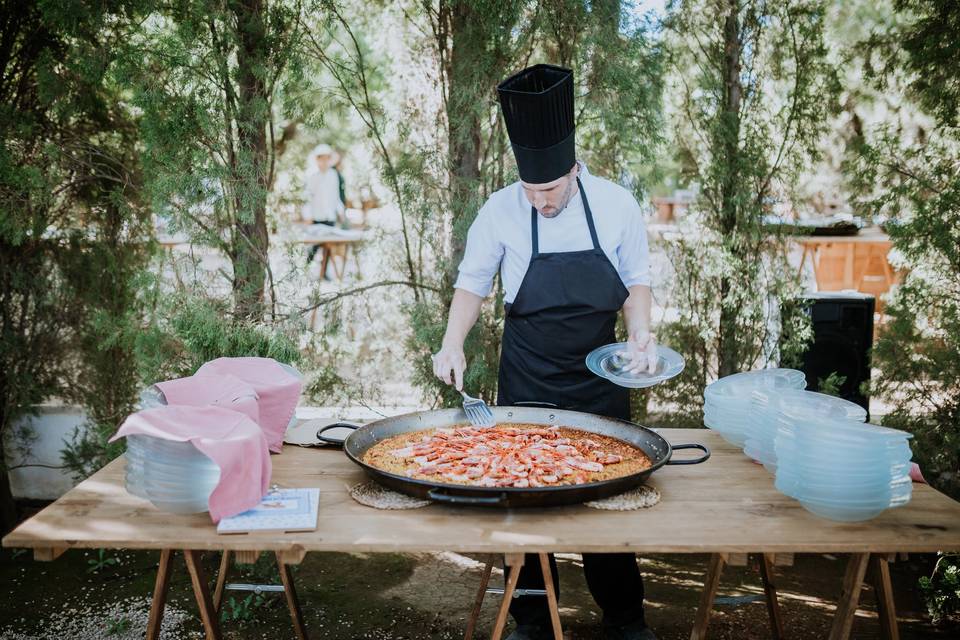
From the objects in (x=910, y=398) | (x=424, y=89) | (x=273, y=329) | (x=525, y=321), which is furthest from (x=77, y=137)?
(x=910, y=398)

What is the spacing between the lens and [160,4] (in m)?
3.63

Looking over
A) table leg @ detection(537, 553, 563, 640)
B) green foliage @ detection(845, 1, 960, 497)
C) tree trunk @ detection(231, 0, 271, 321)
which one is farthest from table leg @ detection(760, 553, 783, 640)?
tree trunk @ detection(231, 0, 271, 321)

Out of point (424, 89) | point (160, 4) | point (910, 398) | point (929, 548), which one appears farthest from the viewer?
point (424, 89)

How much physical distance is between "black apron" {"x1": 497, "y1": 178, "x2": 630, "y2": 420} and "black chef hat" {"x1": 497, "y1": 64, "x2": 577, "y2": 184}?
282 millimetres

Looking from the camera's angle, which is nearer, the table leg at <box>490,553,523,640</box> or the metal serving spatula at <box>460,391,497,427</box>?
the table leg at <box>490,553,523,640</box>

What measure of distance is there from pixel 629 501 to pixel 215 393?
1204 mm

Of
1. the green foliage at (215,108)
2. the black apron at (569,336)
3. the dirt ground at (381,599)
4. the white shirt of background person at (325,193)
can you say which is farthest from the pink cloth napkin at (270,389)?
the white shirt of background person at (325,193)

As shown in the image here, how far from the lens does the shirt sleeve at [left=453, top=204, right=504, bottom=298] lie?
9.68 feet

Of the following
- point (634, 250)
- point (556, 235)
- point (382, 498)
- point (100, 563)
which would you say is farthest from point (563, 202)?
point (100, 563)

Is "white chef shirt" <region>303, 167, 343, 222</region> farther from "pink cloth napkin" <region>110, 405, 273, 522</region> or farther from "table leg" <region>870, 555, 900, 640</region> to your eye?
"table leg" <region>870, 555, 900, 640</region>

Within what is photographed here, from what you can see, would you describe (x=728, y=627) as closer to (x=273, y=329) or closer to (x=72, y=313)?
(x=273, y=329)

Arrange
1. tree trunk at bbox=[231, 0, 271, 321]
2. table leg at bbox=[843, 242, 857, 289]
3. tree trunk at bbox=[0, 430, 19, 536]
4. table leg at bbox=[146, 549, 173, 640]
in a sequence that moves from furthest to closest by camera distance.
Result: 1. table leg at bbox=[843, 242, 857, 289]
2. tree trunk at bbox=[0, 430, 19, 536]
3. tree trunk at bbox=[231, 0, 271, 321]
4. table leg at bbox=[146, 549, 173, 640]

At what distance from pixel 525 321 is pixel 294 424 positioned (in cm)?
90

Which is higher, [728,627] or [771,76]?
[771,76]
